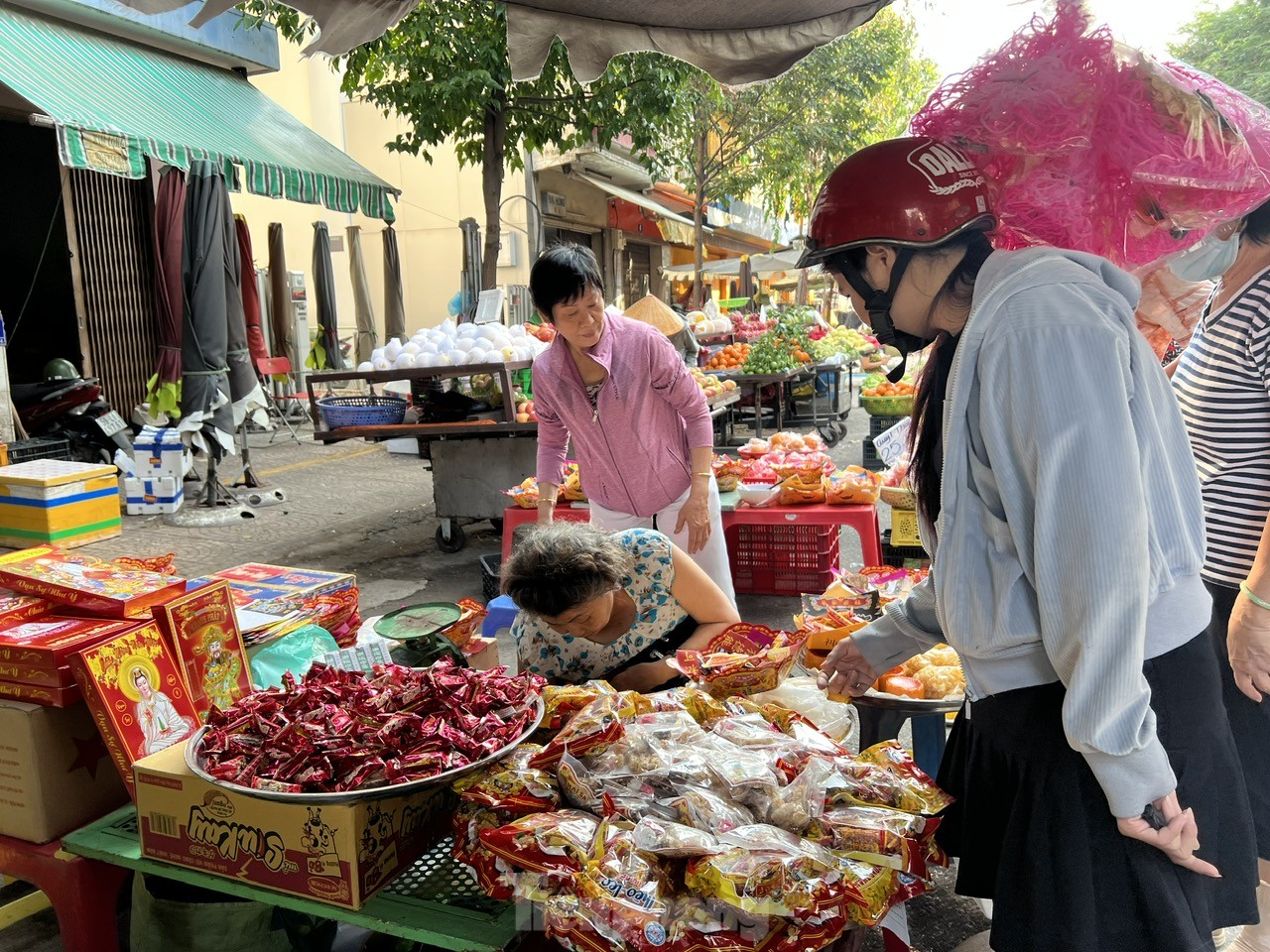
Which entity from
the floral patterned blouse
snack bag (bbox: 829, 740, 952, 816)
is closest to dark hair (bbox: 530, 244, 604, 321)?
the floral patterned blouse

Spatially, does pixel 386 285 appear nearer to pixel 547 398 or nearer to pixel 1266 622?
pixel 547 398

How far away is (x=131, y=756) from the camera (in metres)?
2.23

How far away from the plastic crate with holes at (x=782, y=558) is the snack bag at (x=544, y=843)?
13.0 feet

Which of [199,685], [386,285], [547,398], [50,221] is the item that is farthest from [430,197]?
[199,685]

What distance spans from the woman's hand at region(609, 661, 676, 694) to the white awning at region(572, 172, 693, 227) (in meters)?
18.1

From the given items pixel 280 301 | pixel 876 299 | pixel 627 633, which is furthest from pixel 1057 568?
pixel 280 301

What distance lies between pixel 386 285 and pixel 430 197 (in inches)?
224

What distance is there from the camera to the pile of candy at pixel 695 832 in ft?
4.98

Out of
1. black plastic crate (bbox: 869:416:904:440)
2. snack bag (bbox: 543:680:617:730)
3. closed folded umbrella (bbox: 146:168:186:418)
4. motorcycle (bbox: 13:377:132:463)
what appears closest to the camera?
snack bag (bbox: 543:680:617:730)

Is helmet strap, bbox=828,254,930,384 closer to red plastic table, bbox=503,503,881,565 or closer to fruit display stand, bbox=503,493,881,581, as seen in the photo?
fruit display stand, bbox=503,493,881,581

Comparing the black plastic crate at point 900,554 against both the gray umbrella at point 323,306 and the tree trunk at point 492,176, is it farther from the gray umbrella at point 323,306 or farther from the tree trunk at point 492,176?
the gray umbrella at point 323,306

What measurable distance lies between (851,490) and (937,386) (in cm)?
367

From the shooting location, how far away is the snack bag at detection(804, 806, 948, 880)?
1.64 m

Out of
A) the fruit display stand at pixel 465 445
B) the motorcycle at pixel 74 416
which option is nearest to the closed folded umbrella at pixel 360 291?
the motorcycle at pixel 74 416
